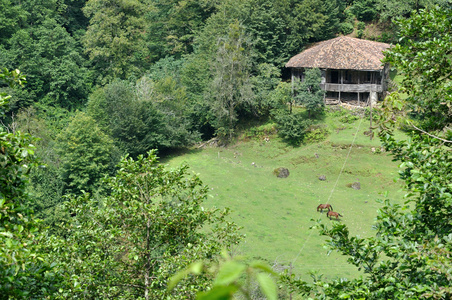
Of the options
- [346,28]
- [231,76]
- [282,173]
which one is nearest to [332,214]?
[282,173]

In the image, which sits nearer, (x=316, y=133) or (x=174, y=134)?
(x=316, y=133)

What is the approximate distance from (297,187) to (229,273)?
2977cm

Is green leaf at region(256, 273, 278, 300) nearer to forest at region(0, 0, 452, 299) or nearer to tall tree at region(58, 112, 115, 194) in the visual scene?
forest at region(0, 0, 452, 299)

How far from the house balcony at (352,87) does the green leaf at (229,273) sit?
39.0 metres

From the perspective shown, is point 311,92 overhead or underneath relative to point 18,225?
underneath

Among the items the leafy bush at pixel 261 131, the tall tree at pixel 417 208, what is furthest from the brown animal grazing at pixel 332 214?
the tall tree at pixel 417 208

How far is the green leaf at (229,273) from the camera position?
3.87 feet

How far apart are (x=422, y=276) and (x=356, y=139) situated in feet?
94.5

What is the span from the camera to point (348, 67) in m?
37.4

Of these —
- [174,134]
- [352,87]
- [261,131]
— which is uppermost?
[352,87]

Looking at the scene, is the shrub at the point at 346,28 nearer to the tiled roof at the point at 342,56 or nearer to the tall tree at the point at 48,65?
the tiled roof at the point at 342,56

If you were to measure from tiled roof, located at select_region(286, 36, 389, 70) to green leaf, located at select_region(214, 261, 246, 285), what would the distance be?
37785 mm

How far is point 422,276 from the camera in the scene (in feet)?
20.2

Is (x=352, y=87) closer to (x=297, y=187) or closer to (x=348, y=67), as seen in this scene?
(x=348, y=67)
